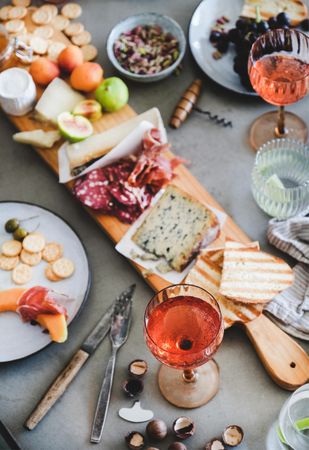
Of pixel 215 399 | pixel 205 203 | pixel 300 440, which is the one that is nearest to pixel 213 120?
pixel 205 203

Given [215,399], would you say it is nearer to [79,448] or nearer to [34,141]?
[79,448]

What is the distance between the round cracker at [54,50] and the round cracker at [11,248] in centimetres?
64

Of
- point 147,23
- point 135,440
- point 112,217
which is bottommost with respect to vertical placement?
point 135,440

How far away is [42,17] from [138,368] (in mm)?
1191

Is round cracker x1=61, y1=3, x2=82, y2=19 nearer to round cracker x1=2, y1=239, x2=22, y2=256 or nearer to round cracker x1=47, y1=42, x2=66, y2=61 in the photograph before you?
round cracker x1=47, y1=42, x2=66, y2=61

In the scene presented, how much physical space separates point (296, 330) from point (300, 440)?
35cm

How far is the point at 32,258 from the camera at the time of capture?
1.95 metres

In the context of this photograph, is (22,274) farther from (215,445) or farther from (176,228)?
(215,445)

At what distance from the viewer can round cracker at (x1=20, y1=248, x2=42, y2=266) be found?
1948mm

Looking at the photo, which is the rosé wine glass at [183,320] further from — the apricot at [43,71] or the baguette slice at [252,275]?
the apricot at [43,71]

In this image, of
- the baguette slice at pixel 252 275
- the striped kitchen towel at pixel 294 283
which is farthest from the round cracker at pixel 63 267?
the striped kitchen towel at pixel 294 283

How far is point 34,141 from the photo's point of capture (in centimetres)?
214

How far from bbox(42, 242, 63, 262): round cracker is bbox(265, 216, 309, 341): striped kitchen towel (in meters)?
0.54

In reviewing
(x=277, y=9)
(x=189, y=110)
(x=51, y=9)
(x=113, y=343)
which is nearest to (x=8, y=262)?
(x=113, y=343)
